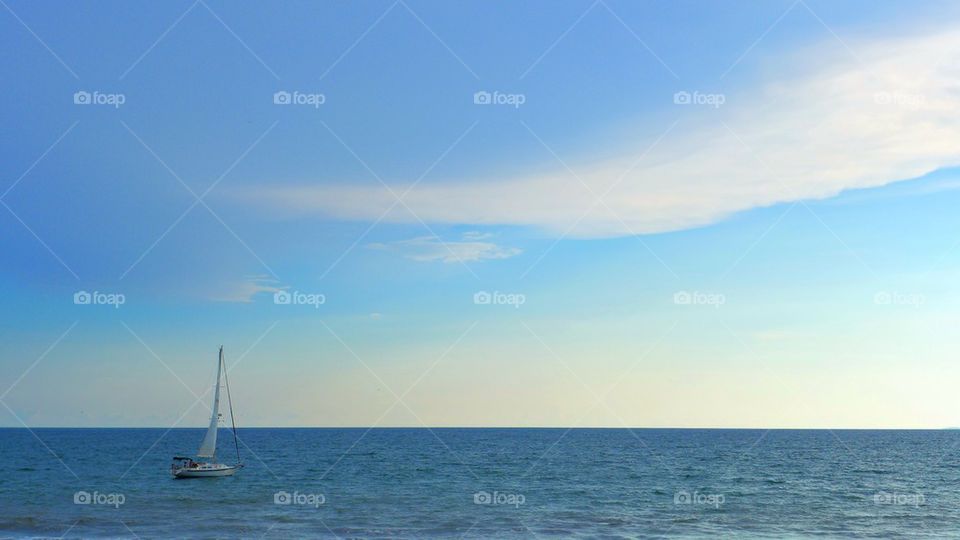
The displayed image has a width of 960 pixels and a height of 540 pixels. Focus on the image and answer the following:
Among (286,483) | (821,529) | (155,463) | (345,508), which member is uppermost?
(155,463)

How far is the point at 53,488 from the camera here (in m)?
57.5

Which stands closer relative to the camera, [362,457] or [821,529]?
[821,529]

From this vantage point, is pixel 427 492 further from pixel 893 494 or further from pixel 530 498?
pixel 893 494

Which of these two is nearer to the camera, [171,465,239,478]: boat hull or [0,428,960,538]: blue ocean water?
[0,428,960,538]: blue ocean water

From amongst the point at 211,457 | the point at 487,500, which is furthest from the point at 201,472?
the point at 487,500

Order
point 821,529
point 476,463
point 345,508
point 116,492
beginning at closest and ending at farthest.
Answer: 1. point 821,529
2. point 345,508
3. point 116,492
4. point 476,463

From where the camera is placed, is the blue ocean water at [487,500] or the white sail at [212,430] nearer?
the blue ocean water at [487,500]

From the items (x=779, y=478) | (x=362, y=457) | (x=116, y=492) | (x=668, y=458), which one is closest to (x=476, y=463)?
(x=362, y=457)

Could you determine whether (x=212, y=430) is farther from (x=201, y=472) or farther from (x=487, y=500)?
(x=487, y=500)

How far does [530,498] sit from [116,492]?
27.3 metres

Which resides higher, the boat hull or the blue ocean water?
the boat hull

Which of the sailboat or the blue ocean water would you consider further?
the sailboat

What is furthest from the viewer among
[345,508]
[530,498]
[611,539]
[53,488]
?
[53,488]

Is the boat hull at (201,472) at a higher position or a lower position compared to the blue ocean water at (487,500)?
higher
